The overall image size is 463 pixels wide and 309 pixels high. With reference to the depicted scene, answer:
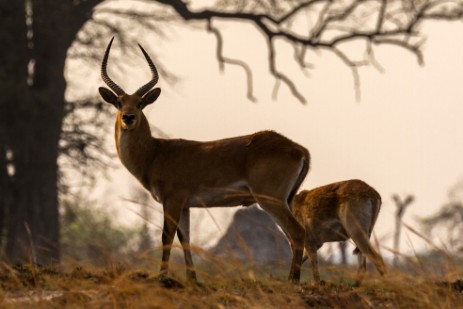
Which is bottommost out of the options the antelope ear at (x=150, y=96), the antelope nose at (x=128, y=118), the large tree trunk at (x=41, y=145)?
the large tree trunk at (x=41, y=145)

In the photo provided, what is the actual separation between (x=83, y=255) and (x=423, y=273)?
2518 centimetres

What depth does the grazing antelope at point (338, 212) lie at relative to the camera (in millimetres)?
10711

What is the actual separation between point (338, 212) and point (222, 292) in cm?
364

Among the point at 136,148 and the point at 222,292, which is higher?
the point at 136,148

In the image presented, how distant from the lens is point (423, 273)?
23.2 ft

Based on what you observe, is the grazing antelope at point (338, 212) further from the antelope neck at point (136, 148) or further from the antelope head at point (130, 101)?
the antelope head at point (130, 101)

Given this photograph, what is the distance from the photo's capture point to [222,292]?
735 cm

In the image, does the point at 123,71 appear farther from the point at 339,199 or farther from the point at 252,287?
the point at 252,287

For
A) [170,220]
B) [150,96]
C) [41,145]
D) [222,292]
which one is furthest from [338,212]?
[41,145]

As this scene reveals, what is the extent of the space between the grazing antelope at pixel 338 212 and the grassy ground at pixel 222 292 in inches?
78.7

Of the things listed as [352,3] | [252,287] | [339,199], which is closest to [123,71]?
[352,3]

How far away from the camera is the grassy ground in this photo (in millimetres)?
6754

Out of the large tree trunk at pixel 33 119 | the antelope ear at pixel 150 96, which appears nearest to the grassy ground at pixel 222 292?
the antelope ear at pixel 150 96

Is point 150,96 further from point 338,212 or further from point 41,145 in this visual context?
point 41,145
